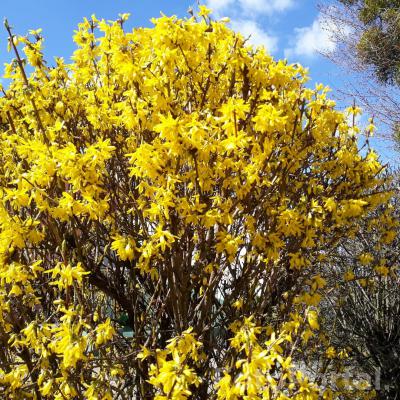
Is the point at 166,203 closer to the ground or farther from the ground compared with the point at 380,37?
closer to the ground

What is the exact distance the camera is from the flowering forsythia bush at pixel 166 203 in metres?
2.47

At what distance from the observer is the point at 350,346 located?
5.51 meters

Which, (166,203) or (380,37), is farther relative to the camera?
(380,37)

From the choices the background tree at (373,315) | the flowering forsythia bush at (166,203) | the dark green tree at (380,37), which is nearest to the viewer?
the flowering forsythia bush at (166,203)

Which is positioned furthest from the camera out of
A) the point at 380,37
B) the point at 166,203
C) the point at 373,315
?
the point at 380,37

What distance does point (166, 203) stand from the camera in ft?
8.20

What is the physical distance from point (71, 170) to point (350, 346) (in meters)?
4.43

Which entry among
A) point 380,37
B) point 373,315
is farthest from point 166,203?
point 380,37

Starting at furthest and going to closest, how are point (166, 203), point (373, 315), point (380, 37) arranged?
1. point (380, 37)
2. point (373, 315)
3. point (166, 203)

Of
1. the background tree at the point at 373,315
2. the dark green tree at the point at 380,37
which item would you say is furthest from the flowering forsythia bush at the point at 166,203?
the dark green tree at the point at 380,37

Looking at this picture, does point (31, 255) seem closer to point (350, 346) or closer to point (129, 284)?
point (129, 284)

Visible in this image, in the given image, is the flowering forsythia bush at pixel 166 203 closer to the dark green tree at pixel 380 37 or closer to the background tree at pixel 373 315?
the background tree at pixel 373 315

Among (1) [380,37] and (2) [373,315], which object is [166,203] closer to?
(2) [373,315]

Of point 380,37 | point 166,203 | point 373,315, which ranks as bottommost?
point 373,315
